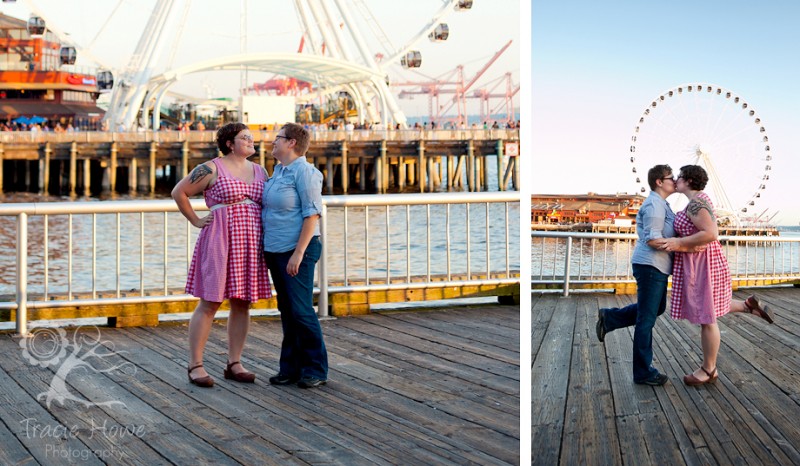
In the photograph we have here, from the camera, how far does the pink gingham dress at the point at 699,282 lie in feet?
11.9

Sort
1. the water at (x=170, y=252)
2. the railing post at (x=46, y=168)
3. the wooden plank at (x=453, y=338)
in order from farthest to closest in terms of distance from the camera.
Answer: the railing post at (x=46, y=168) < the water at (x=170, y=252) < the wooden plank at (x=453, y=338)

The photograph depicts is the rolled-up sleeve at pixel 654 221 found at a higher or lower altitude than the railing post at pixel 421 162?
lower

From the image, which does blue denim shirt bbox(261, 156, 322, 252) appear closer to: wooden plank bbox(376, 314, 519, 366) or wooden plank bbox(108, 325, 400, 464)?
wooden plank bbox(108, 325, 400, 464)

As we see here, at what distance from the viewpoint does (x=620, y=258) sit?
6012mm

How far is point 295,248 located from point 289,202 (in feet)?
0.58

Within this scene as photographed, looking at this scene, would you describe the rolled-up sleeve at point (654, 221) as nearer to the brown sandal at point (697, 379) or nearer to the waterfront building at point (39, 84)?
the brown sandal at point (697, 379)

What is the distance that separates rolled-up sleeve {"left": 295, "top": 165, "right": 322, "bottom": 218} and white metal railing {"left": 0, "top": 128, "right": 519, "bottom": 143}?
3066cm

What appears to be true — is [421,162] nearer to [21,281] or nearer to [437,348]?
[21,281]

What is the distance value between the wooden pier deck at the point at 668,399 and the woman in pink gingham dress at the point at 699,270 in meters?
0.19

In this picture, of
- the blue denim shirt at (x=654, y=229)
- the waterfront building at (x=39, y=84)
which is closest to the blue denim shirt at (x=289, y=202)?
the blue denim shirt at (x=654, y=229)

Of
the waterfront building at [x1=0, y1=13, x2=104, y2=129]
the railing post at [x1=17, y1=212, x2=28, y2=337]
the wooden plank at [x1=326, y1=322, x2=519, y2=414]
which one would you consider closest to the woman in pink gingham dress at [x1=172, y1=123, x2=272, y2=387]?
the wooden plank at [x1=326, y1=322, x2=519, y2=414]

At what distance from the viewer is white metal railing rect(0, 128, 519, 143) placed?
114 ft

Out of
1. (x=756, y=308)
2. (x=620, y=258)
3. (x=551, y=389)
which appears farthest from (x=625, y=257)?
(x=551, y=389)

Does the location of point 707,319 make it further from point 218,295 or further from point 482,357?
point 218,295
